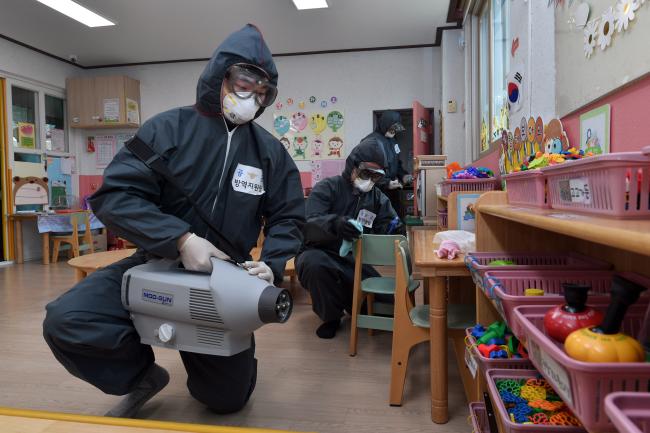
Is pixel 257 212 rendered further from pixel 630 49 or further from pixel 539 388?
pixel 630 49

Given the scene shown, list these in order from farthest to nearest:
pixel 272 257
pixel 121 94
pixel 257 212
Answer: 1. pixel 121 94
2. pixel 257 212
3. pixel 272 257

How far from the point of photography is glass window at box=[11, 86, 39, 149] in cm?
561

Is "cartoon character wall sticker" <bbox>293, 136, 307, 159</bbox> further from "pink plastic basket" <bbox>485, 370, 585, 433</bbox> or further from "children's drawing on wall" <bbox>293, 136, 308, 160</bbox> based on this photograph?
"pink plastic basket" <bbox>485, 370, 585, 433</bbox>

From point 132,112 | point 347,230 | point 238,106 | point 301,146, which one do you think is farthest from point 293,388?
point 132,112

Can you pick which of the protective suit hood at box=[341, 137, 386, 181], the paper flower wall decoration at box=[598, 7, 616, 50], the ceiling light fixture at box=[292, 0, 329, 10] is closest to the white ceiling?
the ceiling light fixture at box=[292, 0, 329, 10]

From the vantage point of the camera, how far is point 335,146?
19.9 feet

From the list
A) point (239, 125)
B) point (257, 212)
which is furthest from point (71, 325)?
point (239, 125)

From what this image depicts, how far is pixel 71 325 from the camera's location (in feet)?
4.39

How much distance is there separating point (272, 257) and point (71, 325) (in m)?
0.64

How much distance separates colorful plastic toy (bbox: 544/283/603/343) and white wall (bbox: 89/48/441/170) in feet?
17.6

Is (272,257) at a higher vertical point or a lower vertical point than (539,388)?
higher

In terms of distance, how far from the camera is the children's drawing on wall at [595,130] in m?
1.27

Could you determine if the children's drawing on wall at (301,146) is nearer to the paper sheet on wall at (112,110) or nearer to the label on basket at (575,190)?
the paper sheet on wall at (112,110)

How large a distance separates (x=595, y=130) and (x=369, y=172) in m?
1.56
